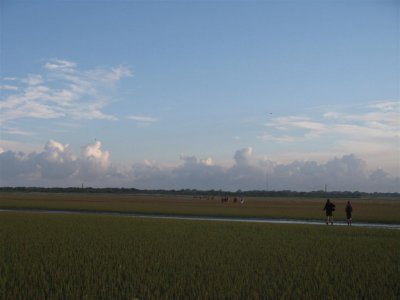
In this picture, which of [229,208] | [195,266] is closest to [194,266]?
[195,266]

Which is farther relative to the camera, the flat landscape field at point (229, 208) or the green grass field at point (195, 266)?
the flat landscape field at point (229, 208)

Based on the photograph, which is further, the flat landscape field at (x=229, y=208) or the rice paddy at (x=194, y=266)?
the flat landscape field at (x=229, y=208)

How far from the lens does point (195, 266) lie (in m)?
14.7

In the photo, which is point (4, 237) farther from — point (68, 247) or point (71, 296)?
point (71, 296)

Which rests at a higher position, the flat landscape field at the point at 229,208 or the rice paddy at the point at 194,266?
the rice paddy at the point at 194,266

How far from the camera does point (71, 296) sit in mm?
10578

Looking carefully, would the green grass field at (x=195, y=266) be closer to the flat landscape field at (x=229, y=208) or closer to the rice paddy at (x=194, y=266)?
the rice paddy at (x=194, y=266)

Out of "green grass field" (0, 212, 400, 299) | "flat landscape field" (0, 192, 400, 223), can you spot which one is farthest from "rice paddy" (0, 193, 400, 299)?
"flat landscape field" (0, 192, 400, 223)

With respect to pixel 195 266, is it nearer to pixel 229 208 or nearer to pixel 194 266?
pixel 194 266

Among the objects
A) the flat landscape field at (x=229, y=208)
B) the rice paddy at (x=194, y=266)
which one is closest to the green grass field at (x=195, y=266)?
the rice paddy at (x=194, y=266)

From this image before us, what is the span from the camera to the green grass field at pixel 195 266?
37.1ft

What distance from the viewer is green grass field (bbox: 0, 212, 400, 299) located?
11305 mm

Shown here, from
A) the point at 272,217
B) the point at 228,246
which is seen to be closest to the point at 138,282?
the point at 228,246

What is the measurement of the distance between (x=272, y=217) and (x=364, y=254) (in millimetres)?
27264
